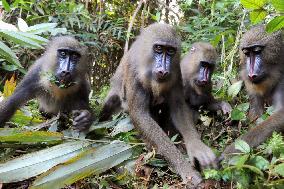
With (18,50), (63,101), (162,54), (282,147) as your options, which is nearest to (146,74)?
(162,54)

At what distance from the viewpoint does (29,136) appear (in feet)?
14.2

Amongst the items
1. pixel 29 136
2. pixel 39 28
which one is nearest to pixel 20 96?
pixel 39 28

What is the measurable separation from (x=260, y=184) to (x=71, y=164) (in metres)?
1.55

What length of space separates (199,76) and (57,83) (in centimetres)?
174

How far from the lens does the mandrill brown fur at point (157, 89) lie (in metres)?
4.62

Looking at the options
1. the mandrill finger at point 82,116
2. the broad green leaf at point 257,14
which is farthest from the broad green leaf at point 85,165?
the broad green leaf at point 257,14

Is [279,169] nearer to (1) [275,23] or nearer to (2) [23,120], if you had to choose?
(1) [275,23]

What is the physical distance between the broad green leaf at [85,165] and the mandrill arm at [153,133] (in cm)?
28

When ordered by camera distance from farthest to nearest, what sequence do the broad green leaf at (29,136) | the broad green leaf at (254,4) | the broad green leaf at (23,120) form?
the broad green leaf at (23,120), the broad green leaf at (29,136), the broad green leaf at (254,4)

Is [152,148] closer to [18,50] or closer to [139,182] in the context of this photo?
[139,182]

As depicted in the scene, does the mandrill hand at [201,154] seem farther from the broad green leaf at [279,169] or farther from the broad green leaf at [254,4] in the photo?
the broad green leaf at [254,4]

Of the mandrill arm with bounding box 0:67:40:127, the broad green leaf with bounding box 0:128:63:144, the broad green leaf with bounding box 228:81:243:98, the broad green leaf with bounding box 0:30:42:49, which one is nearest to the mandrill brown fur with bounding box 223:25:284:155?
the broad green leaf with bounding box 228:81:243:98

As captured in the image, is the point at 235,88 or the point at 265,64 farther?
the point at 235,88

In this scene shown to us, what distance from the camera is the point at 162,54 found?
4.95 meters
